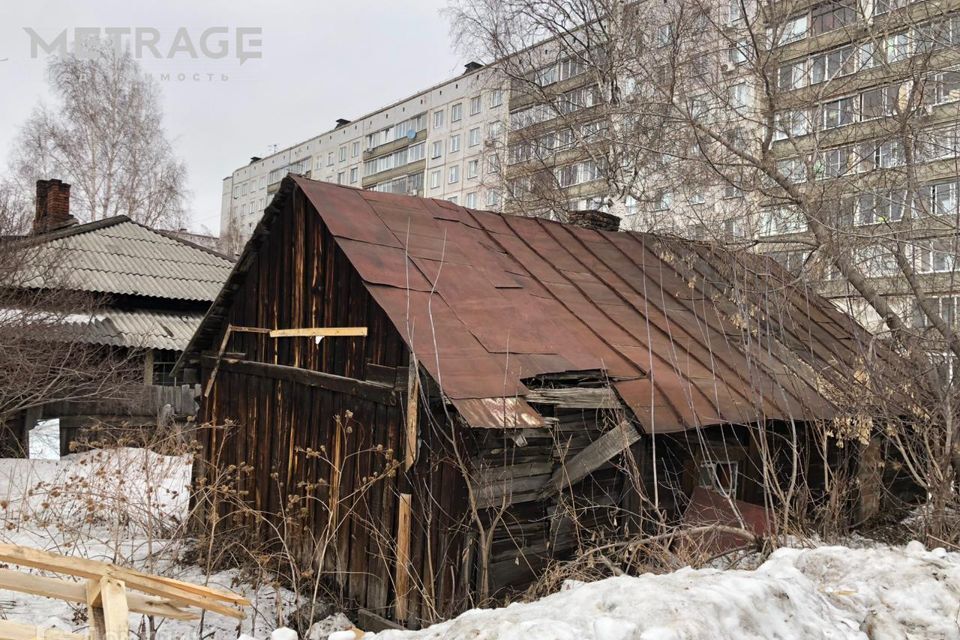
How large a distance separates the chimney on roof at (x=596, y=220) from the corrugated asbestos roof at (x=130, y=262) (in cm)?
1149

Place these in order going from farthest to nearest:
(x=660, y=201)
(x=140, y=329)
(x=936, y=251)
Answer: (x=140, y=329) < (x=660, y=201) < (x=936, y=251)

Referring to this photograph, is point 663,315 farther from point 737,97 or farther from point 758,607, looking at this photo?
point 737,97

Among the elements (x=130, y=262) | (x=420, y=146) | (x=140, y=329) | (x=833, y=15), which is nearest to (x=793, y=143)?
(x=833, y=15)

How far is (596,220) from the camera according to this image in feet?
36.5

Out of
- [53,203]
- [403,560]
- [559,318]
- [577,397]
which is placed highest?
[53,203]

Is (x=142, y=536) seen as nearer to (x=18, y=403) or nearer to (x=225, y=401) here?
(x=225, y=401)

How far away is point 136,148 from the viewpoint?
26.8 meters

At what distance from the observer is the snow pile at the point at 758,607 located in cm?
288

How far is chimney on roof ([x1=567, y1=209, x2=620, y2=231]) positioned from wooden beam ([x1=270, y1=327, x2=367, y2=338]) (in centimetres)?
527

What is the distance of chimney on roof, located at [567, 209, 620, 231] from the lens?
11.0 metres

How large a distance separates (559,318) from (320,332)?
2565 millimetres

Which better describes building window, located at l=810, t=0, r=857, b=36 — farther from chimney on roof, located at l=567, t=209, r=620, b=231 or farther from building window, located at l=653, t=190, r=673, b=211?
building window, located at l=653, t=190, r=673, b=211

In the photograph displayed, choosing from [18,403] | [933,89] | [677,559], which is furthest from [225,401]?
[933,89]

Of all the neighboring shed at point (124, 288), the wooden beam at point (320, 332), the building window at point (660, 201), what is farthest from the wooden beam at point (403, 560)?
the building window at point (660, 201)
